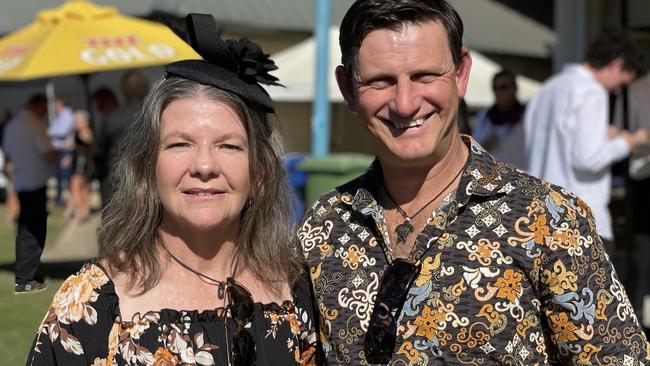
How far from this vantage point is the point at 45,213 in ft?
10.1

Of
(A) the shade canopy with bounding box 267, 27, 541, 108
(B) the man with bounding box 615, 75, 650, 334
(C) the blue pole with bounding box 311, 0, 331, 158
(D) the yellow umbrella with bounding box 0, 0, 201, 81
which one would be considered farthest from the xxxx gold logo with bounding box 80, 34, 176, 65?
(B) the man with bounding box 615, 75, 650, 334

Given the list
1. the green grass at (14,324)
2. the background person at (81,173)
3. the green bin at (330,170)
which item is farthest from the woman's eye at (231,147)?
the background person at (81,173)

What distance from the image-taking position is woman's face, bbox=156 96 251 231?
2.45 meters

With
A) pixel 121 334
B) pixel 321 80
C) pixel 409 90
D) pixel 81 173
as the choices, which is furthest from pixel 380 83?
pixel 81 173

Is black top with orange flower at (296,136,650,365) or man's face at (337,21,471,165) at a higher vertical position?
man's face at (337,21,471,165)

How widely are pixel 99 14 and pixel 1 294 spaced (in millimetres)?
5486

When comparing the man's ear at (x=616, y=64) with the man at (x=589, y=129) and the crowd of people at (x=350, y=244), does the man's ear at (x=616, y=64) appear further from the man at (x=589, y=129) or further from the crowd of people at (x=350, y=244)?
the crowd of people at (x=350, y=244)

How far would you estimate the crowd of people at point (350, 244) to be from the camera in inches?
91.4

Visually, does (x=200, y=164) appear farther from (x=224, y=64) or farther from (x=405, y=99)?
(x=405, y=99)

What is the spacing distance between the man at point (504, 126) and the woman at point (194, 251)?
471cm

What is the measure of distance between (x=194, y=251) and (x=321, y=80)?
18.0 ft

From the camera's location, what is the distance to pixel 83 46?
→ 370 inches

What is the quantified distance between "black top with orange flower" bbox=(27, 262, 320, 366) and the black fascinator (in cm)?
53

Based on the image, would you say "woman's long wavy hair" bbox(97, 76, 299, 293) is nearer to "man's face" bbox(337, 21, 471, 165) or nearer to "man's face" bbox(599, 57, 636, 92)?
"man's face" bbox(337, 21, 471, 165)
